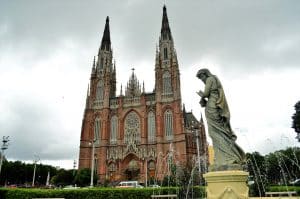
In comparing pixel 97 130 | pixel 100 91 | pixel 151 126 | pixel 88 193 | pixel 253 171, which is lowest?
pixel 88 193

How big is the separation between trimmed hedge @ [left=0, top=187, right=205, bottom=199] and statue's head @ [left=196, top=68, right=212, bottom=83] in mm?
9474

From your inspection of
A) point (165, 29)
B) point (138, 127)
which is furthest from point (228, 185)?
point (165, 29)

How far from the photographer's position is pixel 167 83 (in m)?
52.2

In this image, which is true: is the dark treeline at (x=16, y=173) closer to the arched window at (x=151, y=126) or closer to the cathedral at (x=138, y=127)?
the cathedral at (x=138, y=127)

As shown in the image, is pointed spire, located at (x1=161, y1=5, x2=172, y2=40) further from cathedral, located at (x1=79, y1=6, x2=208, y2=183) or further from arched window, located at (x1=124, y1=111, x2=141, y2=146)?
arched window, located at (x1=124, y1=111, x2=141, y2=146)

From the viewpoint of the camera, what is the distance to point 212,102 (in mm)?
6273

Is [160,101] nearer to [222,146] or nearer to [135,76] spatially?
[135,76]

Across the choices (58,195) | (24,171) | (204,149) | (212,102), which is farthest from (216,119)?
(24,171)

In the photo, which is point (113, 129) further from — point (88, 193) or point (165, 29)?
point (88, 193)

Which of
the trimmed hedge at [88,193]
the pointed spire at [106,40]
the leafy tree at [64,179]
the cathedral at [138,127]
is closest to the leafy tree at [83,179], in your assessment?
the cathedral at [138,127]

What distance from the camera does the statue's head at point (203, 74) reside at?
6.61 m

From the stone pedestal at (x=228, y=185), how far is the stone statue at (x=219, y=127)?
56cm

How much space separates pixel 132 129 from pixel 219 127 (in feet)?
150

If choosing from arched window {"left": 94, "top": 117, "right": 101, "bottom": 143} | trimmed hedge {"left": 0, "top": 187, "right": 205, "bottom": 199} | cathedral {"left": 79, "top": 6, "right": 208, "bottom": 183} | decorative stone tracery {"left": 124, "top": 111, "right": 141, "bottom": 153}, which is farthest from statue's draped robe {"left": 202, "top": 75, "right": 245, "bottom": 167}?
arched window {"left": 94, "top": 117, "right": 101, "bottom": 143}
